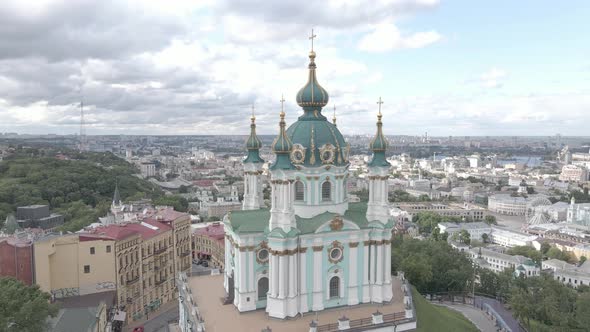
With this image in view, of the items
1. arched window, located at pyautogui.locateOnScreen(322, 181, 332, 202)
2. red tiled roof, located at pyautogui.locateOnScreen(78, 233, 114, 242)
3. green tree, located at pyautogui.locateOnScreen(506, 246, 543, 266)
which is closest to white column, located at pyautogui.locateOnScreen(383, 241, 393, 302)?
arched window, located at pyautogui.locateOnScreen(322, 181, 332, 202)

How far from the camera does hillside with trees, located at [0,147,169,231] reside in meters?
61.9

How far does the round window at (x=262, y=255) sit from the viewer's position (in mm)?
24219

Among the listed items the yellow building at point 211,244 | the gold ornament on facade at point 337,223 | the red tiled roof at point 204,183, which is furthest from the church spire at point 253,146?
the red tiled roof at point 204,183

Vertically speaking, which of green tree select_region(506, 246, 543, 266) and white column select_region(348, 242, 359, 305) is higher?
white column select_region(348, 242, 359, 305)

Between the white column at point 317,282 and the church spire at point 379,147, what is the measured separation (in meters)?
5.80

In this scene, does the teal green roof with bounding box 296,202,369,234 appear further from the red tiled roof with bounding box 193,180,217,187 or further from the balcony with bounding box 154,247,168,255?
the red tiled roof with bounding box 193,180,217,187

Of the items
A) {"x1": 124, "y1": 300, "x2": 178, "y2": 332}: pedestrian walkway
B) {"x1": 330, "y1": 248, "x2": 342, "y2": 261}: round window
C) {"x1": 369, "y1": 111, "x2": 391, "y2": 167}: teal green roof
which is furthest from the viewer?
{"x1": 124, "y1": 300, "x2": 178, "y2": 332}: pedestrian walkway

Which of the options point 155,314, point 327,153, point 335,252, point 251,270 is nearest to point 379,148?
point 327,153

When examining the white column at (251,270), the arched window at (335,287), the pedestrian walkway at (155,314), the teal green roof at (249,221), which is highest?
the teal green roof at (249,221)

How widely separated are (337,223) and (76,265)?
18.0m

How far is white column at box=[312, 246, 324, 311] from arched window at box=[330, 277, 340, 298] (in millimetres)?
845

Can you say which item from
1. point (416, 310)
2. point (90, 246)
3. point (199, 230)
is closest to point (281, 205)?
point (416, 310)

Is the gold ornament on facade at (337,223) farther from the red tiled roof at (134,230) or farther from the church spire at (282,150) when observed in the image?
the red tiled roof at (134,230)

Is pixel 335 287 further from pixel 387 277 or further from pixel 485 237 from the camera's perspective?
pixel 485 237
